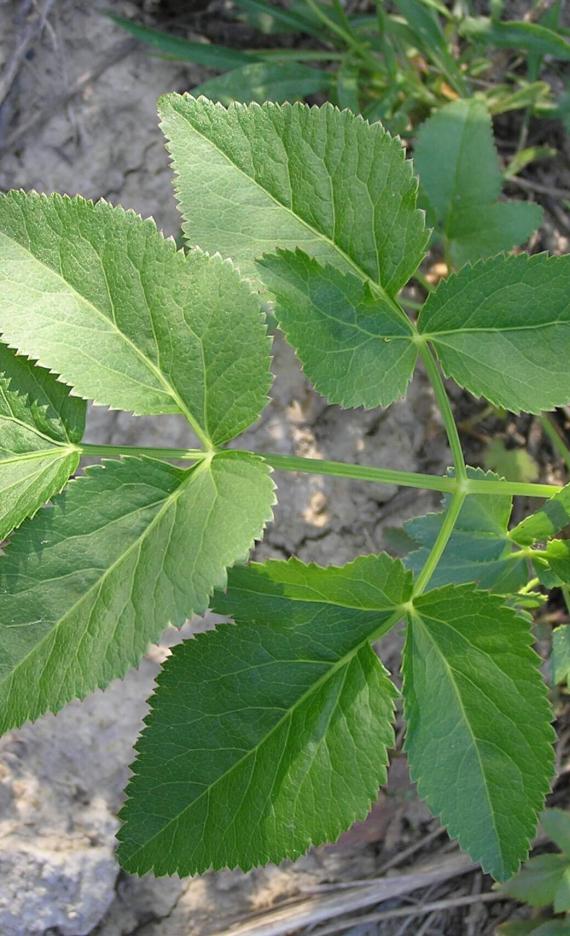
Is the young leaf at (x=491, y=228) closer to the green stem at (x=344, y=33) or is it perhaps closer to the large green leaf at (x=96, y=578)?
the green stem at (x=344, y=33)

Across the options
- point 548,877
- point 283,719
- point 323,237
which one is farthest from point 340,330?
point 548,877

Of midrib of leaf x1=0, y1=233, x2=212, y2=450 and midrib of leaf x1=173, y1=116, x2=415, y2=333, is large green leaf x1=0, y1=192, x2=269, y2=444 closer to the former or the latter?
midrib of leaf x1=0, y1=233, x2=212, y2=450

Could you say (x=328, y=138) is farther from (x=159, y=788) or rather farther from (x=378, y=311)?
(x=159, y=788)

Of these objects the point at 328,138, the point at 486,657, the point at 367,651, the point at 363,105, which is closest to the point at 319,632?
the point at 367,651

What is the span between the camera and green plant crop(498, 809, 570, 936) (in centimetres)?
212

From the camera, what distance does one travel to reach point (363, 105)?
8.57 ft

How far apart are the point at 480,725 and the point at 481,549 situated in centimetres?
38

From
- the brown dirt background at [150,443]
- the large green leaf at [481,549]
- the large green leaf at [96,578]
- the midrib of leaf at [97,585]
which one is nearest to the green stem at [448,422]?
the large green leaf at [481,549]

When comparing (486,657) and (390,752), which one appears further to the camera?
(390,752)

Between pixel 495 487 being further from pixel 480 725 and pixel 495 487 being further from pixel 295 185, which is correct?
pixel 295 185

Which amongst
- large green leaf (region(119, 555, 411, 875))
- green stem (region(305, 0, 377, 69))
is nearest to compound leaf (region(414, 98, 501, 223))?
green stem (region(305, 0, 377, 69))

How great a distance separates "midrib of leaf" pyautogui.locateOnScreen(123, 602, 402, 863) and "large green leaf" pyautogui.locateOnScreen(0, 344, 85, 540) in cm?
56

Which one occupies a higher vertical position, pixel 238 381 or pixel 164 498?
pixel 238 381

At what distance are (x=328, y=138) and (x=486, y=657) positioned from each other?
36.8 inches
